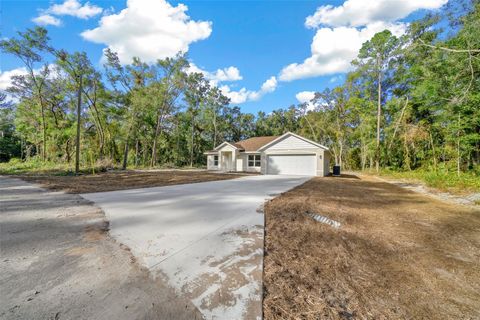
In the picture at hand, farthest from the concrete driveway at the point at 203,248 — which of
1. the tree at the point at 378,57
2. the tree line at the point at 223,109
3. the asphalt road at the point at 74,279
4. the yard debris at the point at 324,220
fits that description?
the tree at the point at 378,57

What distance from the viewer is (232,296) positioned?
1705 mm

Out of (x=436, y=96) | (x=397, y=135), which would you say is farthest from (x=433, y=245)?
(x=397, y=135)

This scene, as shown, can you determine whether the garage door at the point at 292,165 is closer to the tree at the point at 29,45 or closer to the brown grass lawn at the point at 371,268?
the brown grass lawn at the point at 371,268

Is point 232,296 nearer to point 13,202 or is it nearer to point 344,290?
point 344,290

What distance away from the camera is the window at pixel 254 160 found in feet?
61.7

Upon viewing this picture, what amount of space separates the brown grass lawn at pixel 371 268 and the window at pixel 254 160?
1453 cm

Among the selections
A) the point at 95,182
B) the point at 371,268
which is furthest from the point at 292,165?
the point at 371,268

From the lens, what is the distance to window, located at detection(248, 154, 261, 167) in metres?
18.8

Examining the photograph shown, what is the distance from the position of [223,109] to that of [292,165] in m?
19.8

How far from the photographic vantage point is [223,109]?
32.2 m

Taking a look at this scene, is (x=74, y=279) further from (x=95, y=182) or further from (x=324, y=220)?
(x=95, y=182)

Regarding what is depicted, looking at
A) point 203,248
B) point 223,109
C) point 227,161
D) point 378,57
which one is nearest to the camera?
point 203,248

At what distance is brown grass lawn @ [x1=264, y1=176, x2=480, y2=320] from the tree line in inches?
342

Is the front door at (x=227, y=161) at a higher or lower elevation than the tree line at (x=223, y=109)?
lower
